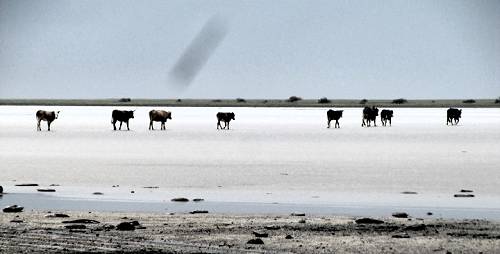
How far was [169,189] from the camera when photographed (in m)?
16.6

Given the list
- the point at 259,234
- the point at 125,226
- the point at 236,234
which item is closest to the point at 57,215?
the point at 125,226

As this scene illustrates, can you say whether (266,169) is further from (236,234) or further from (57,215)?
(236,234)

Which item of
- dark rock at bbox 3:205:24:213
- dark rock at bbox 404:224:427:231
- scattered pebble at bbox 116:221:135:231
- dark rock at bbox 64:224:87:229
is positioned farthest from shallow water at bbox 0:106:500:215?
dark rock at bbox 64:224:87:229

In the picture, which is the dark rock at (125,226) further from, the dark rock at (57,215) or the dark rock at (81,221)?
the dark rock at (57,215)

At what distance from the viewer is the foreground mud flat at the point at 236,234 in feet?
32.1

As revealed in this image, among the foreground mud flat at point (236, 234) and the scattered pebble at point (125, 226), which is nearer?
the foreground mud flat at point (236, 234)

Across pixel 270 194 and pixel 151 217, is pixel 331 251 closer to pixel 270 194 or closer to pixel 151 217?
pixel 151 217

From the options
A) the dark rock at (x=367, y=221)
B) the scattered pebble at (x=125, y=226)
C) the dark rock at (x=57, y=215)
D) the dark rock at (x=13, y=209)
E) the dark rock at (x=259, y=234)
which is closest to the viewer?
the dark rock at (x=259, y=234)

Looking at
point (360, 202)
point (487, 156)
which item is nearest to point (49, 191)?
point (360, 202)

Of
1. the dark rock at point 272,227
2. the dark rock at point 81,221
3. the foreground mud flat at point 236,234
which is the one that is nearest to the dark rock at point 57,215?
the foreground mud flat at point 236,234

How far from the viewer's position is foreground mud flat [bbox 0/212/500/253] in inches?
385

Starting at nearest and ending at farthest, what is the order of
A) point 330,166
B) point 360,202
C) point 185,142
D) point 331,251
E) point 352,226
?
point 331,251 → point 352,226 → point 360,202 → point 330,166 → point 185,142

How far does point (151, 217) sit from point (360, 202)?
3613mm

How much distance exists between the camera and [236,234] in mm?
10781
